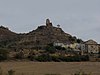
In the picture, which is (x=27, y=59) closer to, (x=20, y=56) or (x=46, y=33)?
(x=20, y=56)

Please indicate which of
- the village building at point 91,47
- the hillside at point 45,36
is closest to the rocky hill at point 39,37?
the hillside at point 45,36

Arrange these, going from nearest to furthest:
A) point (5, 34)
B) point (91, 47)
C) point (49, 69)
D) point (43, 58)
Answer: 1. point (49, 69)
2. point (43, 58)
3. point (91, 47)
4. point (5, 34)

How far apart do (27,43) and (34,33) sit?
1560 centimetres

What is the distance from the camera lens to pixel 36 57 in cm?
10506

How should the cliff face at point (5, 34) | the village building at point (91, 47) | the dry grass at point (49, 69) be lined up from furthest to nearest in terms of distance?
1. the cliff face at point (5, 34)
2. the village building at point (91, 47)
3. the dry grass at point (49, 69)

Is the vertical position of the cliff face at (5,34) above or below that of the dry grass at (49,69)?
above

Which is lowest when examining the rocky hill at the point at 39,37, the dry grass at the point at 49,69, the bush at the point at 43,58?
the dry grass at the point at 49,69

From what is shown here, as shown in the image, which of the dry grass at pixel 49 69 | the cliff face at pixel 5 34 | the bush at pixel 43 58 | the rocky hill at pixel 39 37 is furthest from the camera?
the cliff face at pixel 5 34

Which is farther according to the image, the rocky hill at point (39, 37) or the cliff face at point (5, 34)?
the cliff face at point (5, 34)

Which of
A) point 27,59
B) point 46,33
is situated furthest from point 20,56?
point 46,33

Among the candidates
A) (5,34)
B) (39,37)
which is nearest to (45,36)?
(39,37)

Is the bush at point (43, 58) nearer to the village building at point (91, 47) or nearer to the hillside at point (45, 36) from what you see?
the village building at point (91, 47)

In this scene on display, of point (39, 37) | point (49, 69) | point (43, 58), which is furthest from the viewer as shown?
point (39, 37)

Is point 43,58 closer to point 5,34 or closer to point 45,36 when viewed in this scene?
point 45,36
